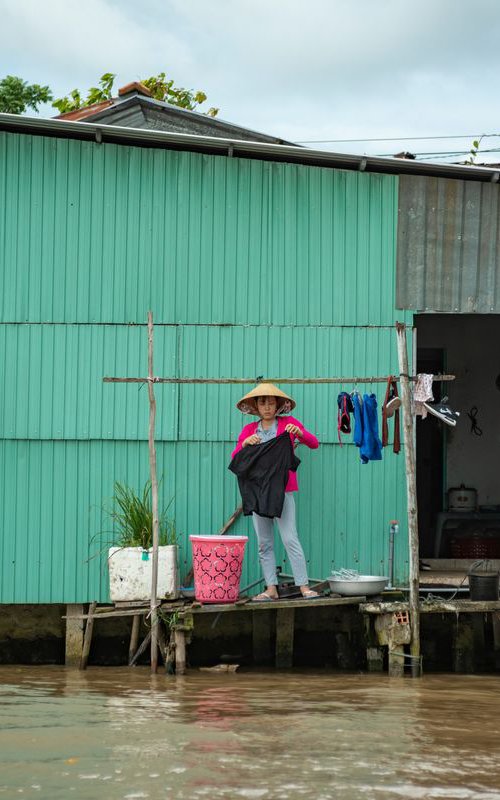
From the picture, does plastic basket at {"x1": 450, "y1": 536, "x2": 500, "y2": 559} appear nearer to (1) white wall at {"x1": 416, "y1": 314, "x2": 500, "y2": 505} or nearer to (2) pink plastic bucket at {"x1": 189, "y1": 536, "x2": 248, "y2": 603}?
(1) white wall at {"x1": 416, "y1": 314, "x2": 500, "y2": 505}

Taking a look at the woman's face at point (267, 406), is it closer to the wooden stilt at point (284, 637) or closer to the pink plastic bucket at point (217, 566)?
the pink plastic bucket at point (217, 566)

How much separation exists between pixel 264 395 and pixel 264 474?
2.18 ft

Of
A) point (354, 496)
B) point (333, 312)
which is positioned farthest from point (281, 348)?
point (354, 496)

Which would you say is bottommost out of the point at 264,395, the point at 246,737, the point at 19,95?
the point at 246,737

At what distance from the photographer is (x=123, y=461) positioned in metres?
10.1

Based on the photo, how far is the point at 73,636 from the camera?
10188 millimetres

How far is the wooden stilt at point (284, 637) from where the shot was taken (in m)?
10.5

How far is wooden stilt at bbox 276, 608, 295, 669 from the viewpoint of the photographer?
1054 cm

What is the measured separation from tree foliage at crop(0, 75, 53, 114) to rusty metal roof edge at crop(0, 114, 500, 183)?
12.4 meters

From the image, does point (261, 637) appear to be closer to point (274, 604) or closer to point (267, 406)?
point (274, 604)

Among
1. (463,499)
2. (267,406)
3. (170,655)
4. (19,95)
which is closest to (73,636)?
(170,655)

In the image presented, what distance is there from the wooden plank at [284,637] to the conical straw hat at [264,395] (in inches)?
78.1

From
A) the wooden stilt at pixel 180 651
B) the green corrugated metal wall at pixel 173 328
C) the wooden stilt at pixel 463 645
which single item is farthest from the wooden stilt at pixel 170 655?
the wooden stilt at pixel 463 645

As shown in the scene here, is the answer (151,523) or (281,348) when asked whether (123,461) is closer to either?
(151,523)
